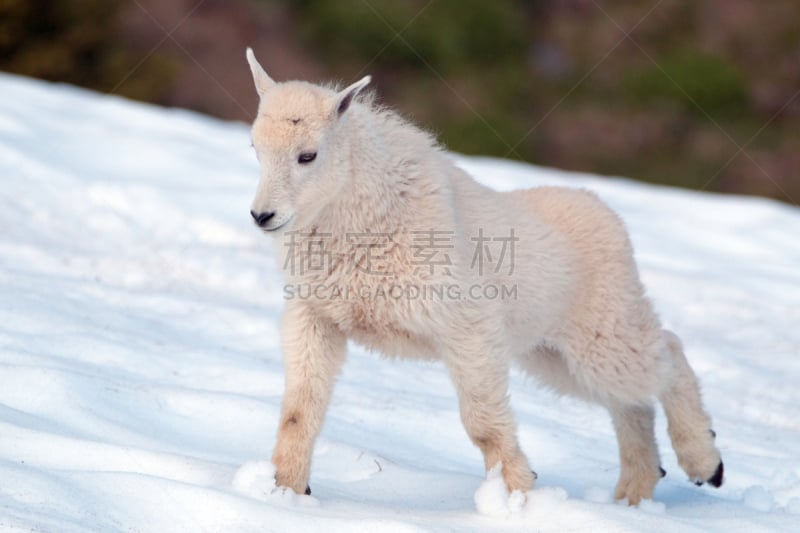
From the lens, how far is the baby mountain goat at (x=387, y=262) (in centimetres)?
488

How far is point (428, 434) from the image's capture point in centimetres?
631

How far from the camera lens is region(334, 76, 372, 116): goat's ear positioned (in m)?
4.91

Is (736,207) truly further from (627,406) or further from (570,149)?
(570,149)

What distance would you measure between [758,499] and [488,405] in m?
1.51

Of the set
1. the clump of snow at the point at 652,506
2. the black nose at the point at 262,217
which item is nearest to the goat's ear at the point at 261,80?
the black nose at the point at 262,217

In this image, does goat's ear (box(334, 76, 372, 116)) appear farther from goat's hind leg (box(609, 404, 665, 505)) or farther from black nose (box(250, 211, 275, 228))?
goat's hind leg (box(609, 404, 665, 505))

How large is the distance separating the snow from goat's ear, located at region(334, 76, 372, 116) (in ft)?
4.82

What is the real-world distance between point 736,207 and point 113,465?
353 inches

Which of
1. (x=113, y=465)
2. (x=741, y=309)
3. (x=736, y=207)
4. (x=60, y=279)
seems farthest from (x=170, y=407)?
(x=736, y=207)

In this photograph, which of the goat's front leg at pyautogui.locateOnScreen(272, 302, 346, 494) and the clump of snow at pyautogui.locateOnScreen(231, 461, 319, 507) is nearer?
the clump of snow at pyautogui.locateOnScreen(231, 461, 319, 507)

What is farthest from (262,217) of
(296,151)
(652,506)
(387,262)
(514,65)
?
(514,65)

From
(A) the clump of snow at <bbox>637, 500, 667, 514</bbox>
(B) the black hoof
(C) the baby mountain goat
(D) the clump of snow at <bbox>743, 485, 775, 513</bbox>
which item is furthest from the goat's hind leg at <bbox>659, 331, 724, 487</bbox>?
(C) the baby mountain goat

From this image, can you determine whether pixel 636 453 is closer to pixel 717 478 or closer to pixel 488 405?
pixel 717 478

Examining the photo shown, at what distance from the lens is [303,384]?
16.5 ft
